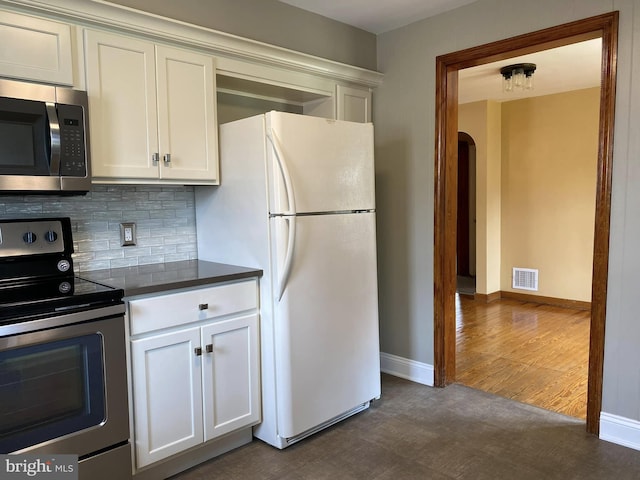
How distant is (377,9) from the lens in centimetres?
295

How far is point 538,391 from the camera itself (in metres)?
3.07

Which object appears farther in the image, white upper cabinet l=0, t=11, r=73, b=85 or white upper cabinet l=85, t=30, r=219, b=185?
white upper cabinet l=85, t=30, r=219, b=185

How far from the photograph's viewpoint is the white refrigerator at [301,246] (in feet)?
7.62

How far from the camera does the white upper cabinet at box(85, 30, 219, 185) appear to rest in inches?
83.7

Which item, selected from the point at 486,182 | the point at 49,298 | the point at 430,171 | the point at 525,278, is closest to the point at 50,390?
the point at 49,298

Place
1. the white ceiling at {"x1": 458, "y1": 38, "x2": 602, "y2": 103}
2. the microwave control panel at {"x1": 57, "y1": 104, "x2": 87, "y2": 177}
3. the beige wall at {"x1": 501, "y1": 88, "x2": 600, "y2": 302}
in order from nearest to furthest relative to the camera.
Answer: the microwave control panel at {"x1": 57, "y1": 104, "x2": 87, "y2": 177} → the white ceiling at {"x1": 458, "y1": 38, "x2": 602, "y2": 103} → the beige wall at {"x1": 501, "y1": 88, "x2": 600, "y2": 302}

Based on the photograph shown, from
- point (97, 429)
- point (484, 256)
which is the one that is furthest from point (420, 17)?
point (484, 256)

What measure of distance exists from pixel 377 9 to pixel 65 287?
2.33 metres

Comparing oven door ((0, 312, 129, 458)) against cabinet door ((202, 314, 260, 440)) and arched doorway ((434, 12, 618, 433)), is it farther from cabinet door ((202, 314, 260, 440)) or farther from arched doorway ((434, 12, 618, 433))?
arched doorway ((434, 12, 618, 433))

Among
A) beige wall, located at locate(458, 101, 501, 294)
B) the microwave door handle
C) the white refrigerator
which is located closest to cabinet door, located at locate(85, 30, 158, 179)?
the microwave door handle

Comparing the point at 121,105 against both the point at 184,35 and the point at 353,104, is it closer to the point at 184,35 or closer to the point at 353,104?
the point at 184,35

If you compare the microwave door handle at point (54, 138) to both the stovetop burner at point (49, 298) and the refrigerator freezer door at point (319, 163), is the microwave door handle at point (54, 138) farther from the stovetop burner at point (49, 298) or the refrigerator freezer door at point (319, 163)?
the refrigerator freezer door at point (319, 163)

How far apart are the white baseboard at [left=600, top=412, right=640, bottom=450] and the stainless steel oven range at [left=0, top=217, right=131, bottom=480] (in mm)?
2269

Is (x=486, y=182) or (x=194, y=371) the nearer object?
(x=194, y=371)
